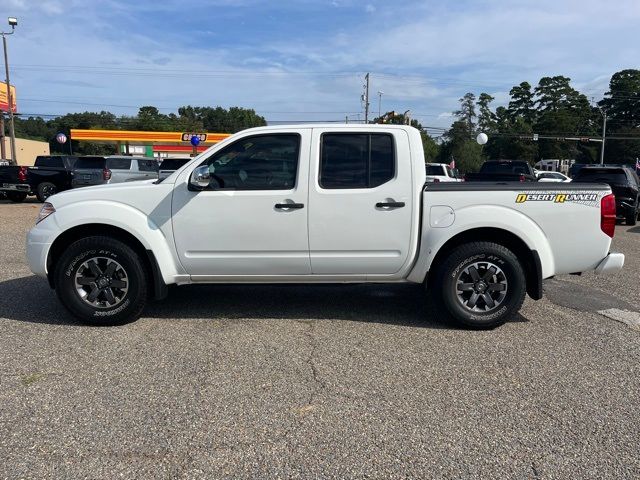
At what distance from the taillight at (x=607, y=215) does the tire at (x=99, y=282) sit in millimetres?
4371

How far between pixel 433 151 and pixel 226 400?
8447 cm

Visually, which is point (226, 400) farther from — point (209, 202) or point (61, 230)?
point (61, 230)

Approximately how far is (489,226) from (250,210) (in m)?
2.25

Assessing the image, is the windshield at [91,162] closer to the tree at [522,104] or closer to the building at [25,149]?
the building at [25,149]

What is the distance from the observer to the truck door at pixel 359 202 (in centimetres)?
493

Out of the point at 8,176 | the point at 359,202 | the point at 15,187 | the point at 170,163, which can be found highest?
the point at 170,163

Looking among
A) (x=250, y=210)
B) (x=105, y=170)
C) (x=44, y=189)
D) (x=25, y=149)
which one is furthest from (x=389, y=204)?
(x=25, y=149)

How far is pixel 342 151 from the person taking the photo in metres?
5.05

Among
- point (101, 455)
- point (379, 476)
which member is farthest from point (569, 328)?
point (101, 455)

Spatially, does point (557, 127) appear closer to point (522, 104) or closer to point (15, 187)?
point (522, 104)

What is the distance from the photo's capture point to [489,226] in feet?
16.2

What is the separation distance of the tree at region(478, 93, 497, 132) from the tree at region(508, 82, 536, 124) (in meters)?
4.04

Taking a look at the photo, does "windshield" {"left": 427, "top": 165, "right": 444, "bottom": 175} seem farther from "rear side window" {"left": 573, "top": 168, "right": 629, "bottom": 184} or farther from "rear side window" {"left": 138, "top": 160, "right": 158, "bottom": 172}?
"rear side window" {"left": 138, "top": 160, "right": 158, "bottom": 172}

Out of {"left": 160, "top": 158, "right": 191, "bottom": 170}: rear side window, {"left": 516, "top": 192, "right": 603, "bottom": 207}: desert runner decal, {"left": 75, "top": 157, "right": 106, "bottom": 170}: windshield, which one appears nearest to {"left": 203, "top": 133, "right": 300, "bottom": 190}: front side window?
{"left": 516, "top": 192, "right": 603, "bottom": 207}: desert runner decal
